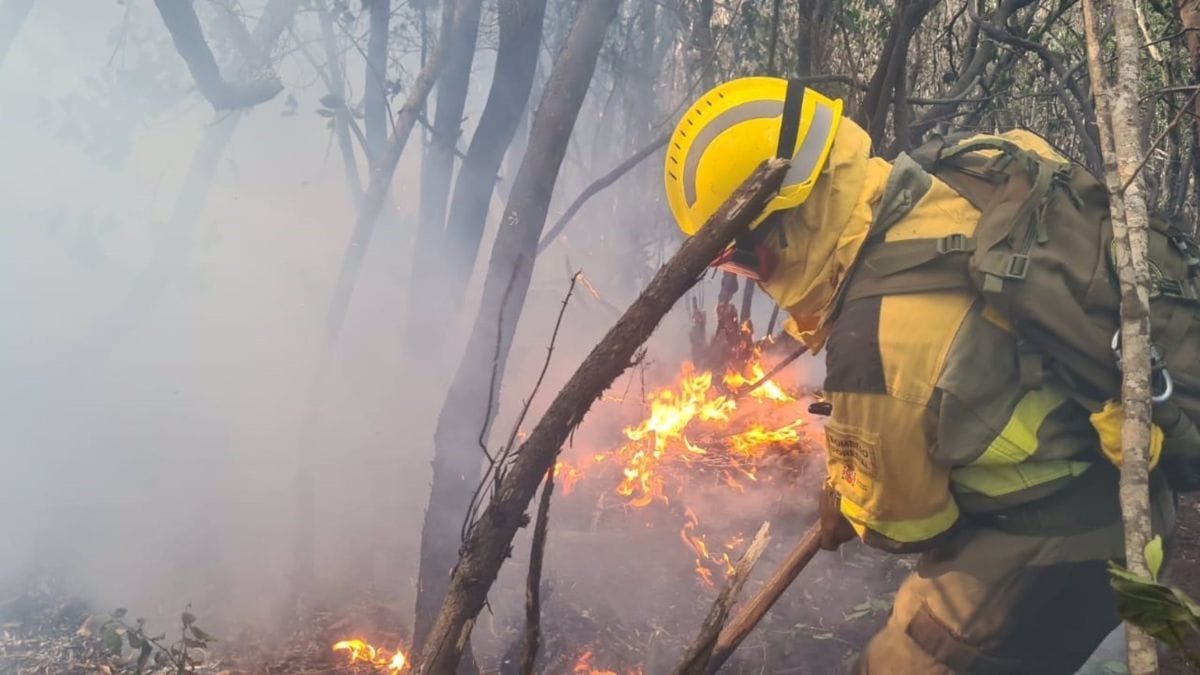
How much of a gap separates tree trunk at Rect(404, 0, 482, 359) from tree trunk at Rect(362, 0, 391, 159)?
0.88 metres

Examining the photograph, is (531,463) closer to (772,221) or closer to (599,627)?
(772,221)

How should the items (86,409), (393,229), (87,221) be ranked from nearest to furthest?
(86,409) < (87,221) < (393,229)

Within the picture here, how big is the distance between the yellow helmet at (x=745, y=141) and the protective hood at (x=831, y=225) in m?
0.05

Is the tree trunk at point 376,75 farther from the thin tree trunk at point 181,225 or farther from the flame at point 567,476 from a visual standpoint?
the flame at point 567,476

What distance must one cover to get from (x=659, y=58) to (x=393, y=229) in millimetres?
4620

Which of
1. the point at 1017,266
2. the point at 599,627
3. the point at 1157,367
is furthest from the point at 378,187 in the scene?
the point at 1157,367

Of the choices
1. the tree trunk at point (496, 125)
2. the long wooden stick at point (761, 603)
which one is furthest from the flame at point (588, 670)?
the tree trunk at point (496, 125)

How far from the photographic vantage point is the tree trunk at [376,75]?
7.02 m

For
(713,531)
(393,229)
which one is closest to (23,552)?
(713,531)

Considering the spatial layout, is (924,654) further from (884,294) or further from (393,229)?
(393,229)

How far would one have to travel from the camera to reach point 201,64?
442 centimetres

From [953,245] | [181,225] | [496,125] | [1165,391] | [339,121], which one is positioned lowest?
[1165,391]

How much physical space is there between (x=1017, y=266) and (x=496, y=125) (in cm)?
352

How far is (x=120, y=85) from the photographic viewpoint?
6.95 metres
